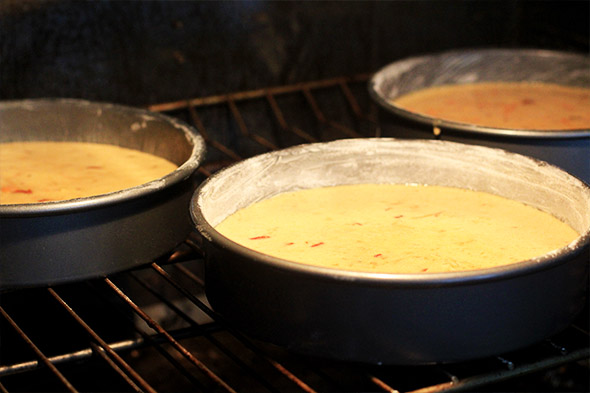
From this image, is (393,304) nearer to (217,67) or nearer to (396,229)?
(396,229)

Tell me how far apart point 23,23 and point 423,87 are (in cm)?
110

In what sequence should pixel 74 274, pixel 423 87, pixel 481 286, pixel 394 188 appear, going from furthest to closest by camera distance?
pixel 423 87 → pixel 394 188 → pixel 74 274 → pixel 481 286

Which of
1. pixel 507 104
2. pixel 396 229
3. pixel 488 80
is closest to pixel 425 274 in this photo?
pixel 396 229

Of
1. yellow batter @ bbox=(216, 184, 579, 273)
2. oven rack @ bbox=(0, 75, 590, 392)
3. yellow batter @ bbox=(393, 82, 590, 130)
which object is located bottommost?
oven rack @ bbox=(0, 75, 590, 392)

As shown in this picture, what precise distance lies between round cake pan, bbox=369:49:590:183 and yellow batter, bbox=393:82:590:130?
0.09ft

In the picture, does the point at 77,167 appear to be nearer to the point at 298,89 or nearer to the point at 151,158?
the point at 151,158

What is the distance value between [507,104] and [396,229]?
85 cm

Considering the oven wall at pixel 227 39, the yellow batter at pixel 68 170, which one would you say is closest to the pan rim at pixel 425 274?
the yellow batter at pixel 68 170

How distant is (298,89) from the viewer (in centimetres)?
235

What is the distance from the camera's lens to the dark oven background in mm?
1959

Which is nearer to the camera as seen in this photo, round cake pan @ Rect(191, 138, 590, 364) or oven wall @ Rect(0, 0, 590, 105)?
round cake pan @ Rect(191, 138, 590, 364)

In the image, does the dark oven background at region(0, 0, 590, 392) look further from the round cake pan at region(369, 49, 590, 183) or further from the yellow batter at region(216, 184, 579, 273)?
the yellow batter at region(216, 184, 579, 273)

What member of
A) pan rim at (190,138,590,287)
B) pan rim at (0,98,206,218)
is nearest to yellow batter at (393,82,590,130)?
pan rim at (0,98,206,218)

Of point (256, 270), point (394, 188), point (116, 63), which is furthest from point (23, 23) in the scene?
point (256, 270)
